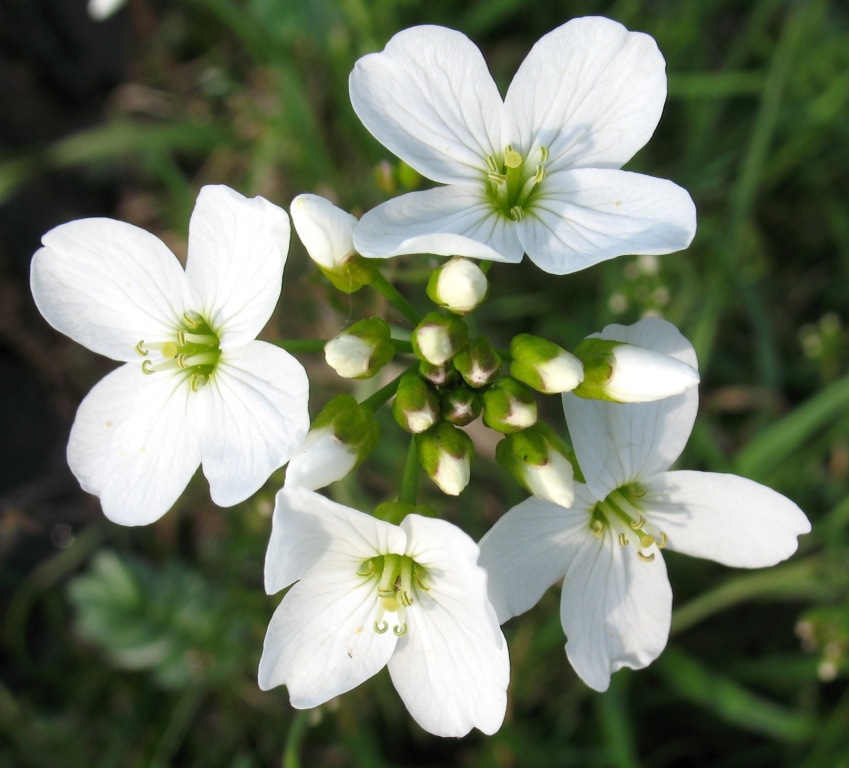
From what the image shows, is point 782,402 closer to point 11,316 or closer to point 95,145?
point 95,145

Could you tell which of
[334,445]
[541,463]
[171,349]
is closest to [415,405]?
[334,445]

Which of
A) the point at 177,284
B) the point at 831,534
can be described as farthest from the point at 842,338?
the point at 177,284

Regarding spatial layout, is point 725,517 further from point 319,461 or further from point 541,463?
point 319,461

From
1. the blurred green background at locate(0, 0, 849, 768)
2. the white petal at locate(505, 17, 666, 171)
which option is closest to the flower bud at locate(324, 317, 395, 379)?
the white petal at locate(505, 17, 666, 171)

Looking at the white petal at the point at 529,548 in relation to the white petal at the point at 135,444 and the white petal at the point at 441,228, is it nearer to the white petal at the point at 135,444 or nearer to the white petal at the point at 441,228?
the white petal at the point at 441,228

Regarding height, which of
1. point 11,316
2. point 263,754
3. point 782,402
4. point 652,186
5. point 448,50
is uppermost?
point 448,50

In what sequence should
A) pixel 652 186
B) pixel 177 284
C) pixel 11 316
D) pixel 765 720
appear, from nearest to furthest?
pixel 652 186 → pixel 177 284 → pixel 765 720 → pixel 11 316

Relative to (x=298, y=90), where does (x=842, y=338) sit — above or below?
below

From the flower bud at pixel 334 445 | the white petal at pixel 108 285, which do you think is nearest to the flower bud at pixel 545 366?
the flower bud at pixel 334 445

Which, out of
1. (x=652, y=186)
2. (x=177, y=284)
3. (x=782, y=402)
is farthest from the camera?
(x=782, y=402)
